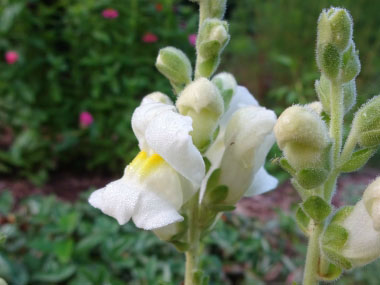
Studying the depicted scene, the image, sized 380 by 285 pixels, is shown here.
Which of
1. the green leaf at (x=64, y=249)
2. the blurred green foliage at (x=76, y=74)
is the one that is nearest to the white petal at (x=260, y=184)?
the green leaf at (x=64, y=249)

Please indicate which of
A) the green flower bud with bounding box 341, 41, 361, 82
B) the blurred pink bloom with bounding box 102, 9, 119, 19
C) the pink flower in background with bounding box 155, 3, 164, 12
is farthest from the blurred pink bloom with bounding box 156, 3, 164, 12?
the green flower bud with bounding box 341, 41, 361, 82

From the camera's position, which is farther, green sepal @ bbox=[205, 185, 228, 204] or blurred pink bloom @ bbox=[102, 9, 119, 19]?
blurred pink bloom @ bbox=[102, 9, 119, 19]

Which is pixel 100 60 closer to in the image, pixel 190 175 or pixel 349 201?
pixel 349 201

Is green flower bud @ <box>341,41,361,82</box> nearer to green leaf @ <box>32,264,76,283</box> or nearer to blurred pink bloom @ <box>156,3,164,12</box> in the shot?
green leaf @ <box>32,264,76,283</box>

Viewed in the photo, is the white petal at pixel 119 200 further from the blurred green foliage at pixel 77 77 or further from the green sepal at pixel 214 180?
the blurred green foliage at pixel 77 77

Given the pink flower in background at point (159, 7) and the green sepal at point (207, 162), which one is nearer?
the green sepal at point (207, 162)

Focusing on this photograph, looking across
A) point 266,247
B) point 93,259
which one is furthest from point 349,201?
point 93,259
